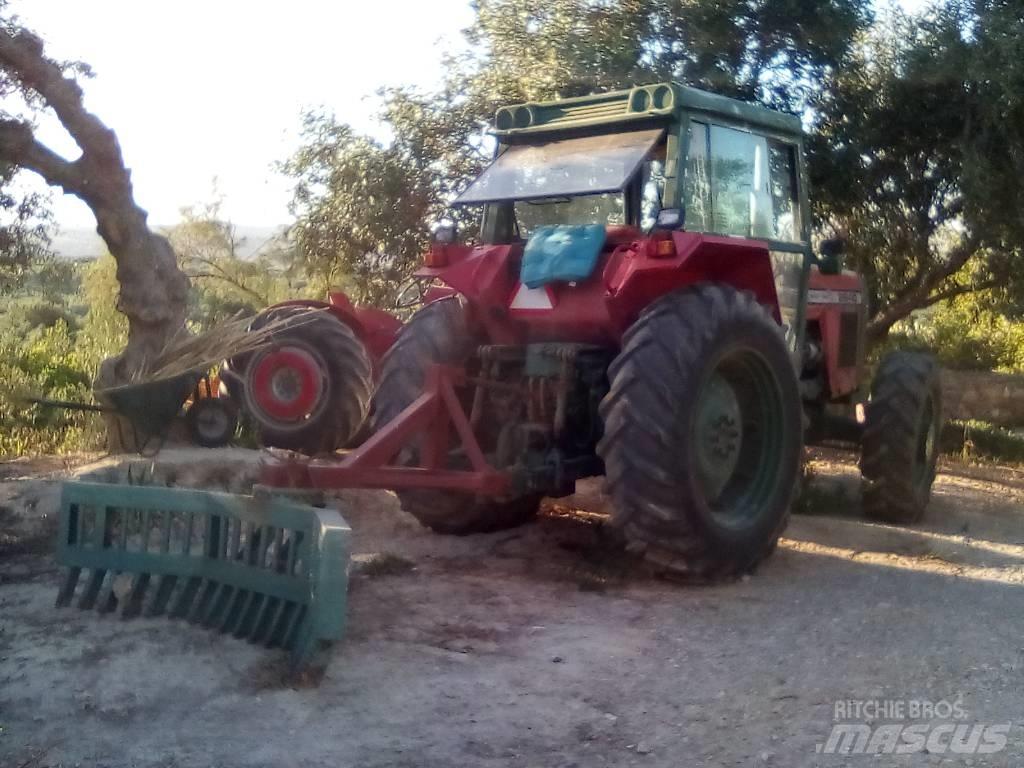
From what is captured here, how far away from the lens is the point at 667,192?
5.27 meters

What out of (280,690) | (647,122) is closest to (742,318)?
(647,122)

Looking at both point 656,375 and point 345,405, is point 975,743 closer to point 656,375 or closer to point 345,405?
point 656,375

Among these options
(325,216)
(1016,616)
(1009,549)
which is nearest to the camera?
(1016,616)

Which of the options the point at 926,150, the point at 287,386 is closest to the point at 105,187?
the point at 287,386

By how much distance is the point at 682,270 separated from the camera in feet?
16.9

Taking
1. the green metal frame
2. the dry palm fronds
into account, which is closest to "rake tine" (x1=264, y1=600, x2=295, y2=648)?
the green metal frame

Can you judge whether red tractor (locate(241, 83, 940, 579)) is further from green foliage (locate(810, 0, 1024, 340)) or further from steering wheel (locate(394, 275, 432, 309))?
green foliage (locate(810, 0, 1024, 340))

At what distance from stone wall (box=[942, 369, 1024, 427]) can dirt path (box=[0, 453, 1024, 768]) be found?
670 centimetres

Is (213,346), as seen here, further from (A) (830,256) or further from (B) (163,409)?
(A) (830,256)

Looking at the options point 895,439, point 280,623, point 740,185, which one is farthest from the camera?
point 895,439

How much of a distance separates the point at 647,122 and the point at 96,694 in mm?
3551

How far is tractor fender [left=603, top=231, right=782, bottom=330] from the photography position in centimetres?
482

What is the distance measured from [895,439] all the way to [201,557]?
4162mm

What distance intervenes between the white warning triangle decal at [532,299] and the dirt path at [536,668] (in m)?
1.21
